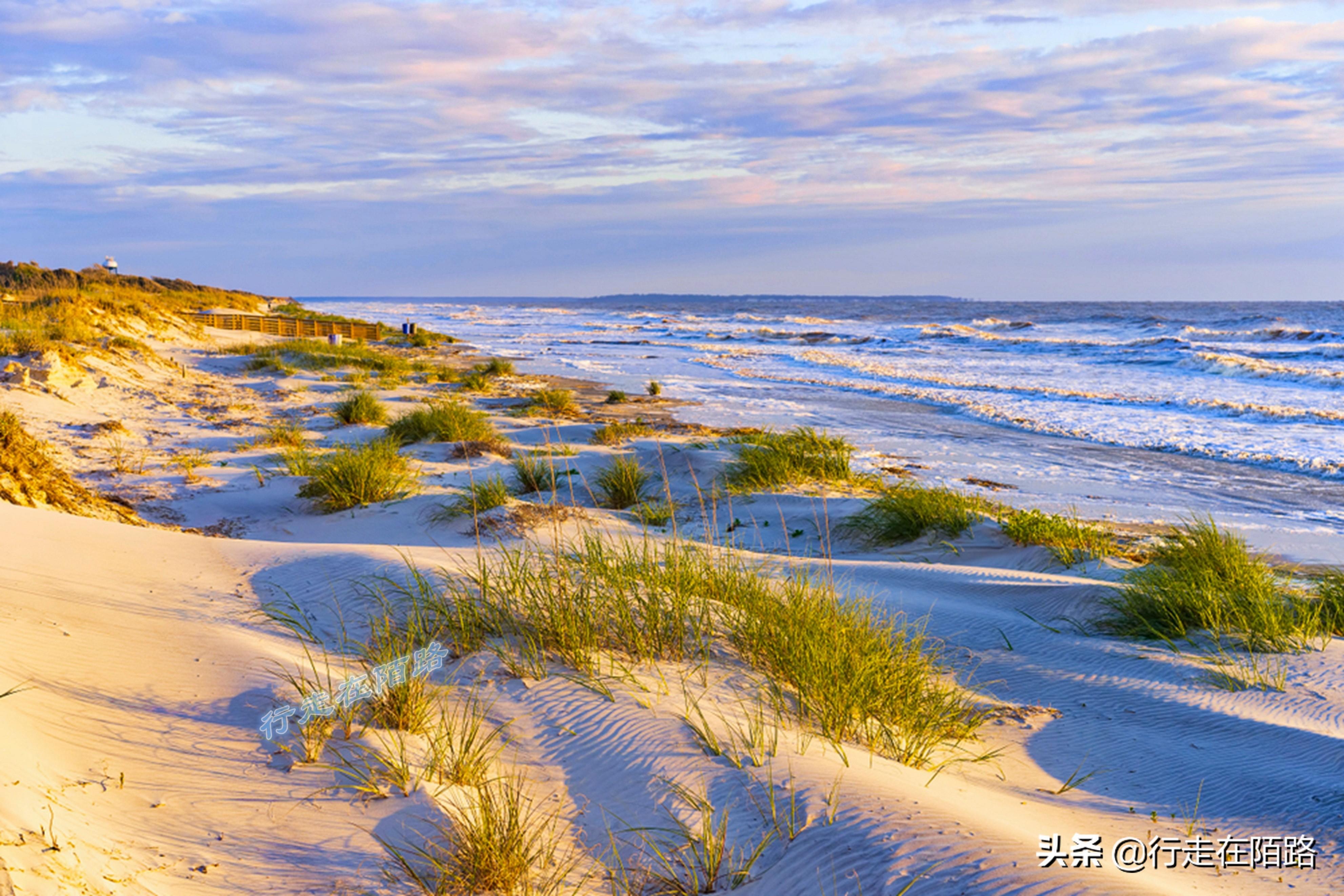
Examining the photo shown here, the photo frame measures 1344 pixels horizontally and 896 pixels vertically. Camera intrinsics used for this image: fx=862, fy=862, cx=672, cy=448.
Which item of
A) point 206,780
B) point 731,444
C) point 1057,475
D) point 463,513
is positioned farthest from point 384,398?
point 206,780

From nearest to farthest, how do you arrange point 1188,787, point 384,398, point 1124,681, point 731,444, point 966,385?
1. point 1188,787
2. point 1124,681
3. point 731,444
4. point 384,398
5. point 966,385

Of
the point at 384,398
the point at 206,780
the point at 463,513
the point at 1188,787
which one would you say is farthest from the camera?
the point at 384,398

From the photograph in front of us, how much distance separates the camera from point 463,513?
22.6 feet

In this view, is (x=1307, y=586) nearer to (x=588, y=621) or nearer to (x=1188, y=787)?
(x=1188, y=787)

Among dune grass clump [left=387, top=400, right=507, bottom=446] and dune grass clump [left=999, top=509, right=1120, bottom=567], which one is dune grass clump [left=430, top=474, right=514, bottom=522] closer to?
dune grass clump [left=387, top=400, right=507, bottom=446]

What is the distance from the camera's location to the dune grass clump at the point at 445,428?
1042cm

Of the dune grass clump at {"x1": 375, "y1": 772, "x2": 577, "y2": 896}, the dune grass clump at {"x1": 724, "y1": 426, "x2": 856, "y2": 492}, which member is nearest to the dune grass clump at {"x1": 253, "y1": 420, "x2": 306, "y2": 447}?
the dune grass clump at {"x1": 724, "y1": 426, "x2": 856, "y2": 492}

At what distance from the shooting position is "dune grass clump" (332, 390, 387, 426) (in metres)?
11.9

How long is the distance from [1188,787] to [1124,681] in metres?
1.02

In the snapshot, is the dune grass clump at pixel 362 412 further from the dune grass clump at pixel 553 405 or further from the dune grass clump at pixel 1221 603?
the dune grass clump at pixel 1221 603

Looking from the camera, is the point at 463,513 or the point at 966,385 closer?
the point at 463,513

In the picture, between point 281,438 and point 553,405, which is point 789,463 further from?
point 553,405

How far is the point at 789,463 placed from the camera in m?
8.76
